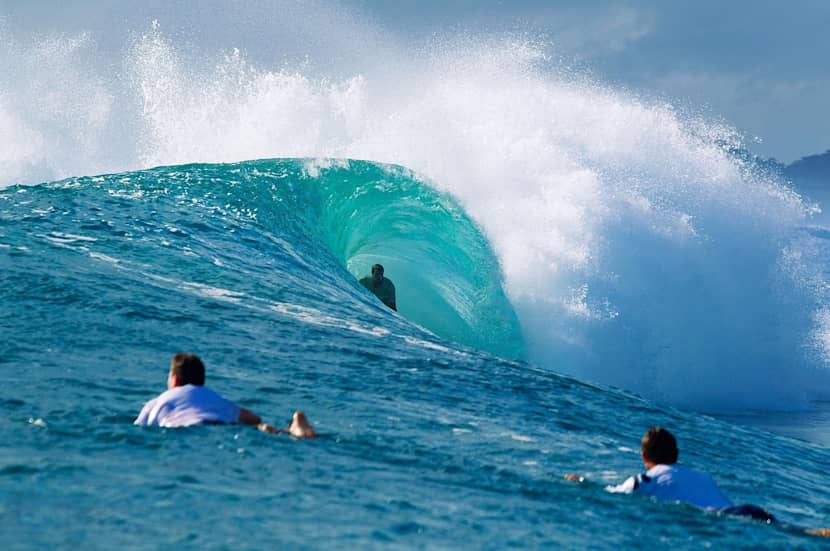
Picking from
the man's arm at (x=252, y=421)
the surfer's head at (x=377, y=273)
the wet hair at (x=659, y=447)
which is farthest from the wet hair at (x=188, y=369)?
the surfer's head at (x=377, y=273)

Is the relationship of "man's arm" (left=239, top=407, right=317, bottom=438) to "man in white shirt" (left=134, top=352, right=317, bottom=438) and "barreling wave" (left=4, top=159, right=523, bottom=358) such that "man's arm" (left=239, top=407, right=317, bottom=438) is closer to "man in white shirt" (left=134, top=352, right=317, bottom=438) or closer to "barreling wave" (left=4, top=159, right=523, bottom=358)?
"man in white shirt" (left=134, top=352, right=317, bottom=438)

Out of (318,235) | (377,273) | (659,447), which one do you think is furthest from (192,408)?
(318,235)

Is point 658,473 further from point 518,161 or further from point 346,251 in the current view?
point 518,161

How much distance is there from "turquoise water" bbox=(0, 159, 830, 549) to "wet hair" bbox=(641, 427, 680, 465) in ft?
1.24

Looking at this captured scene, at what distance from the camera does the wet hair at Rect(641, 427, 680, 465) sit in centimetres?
547

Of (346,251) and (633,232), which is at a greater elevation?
(633,232)

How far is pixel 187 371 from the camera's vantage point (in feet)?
18.7

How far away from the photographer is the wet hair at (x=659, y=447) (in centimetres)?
547

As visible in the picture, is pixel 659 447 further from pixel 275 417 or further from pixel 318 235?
pixel 318 235

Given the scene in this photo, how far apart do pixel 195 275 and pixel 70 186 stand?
15.5 ft

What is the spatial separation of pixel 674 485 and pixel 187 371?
9.64 ft

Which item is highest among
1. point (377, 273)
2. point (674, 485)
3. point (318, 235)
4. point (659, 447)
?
point (318, 235)

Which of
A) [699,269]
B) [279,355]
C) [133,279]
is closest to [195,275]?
[133,279]

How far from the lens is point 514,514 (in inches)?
191
